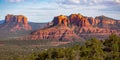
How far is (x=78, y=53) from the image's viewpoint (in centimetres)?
7150

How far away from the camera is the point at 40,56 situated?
79.2 m

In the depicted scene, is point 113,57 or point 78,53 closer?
point 113,57

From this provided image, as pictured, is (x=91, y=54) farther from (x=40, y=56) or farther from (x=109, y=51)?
(x=40, y=56)

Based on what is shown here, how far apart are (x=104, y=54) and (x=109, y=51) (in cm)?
639

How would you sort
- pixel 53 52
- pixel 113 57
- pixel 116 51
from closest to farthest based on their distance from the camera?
pixel 113 57
pixel 116 51
pixel 53 52

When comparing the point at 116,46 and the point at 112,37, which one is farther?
the point at 112,37

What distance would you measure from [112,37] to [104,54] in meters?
15.0

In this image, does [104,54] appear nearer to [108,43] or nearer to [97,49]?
[97,49]

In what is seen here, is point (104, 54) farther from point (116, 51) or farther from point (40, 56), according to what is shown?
point (40, 56)

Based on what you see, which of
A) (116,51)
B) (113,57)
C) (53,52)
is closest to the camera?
(113,57)

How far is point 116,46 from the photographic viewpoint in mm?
73000


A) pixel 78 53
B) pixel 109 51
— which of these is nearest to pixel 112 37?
pixel 109 51

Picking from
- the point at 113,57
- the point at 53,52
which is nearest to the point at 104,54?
the point at 113,57

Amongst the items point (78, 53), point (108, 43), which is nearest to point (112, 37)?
point (108, 43)
